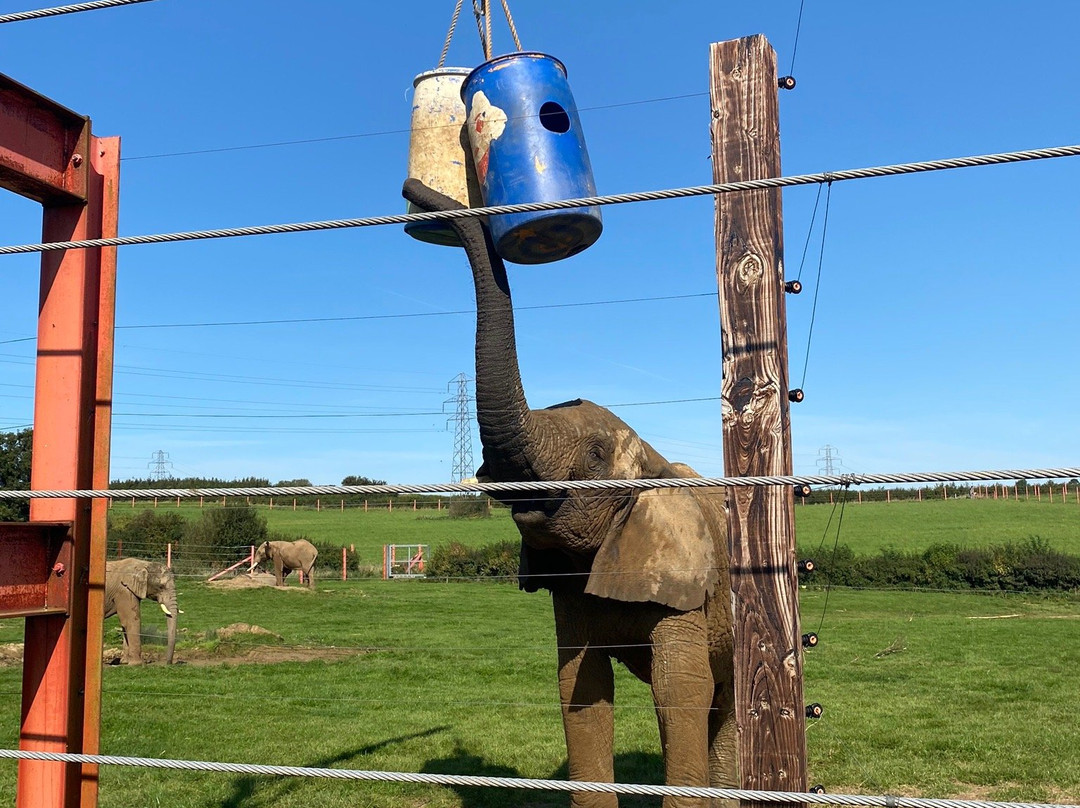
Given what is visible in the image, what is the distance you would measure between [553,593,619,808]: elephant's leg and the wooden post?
7.49 ft

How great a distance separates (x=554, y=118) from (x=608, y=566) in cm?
213

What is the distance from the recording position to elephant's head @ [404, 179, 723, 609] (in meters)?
4.04

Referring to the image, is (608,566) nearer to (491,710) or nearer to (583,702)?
(583,702)

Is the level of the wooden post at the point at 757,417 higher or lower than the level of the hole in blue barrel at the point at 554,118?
lower

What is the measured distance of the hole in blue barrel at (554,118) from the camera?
3.72 meters

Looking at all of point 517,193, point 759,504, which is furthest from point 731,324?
point 517,193

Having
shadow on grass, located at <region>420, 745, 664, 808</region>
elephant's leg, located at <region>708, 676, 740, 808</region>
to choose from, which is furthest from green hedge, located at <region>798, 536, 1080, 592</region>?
elephant's leg, located at <region>708, 676, 740, 808</region>

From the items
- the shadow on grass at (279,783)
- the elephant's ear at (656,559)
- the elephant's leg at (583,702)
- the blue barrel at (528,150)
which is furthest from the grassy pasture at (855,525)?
the blue barrel at (528,150)

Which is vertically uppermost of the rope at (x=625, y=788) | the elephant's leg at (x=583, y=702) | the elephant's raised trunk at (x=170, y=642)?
the rope at (x=625, y=788)

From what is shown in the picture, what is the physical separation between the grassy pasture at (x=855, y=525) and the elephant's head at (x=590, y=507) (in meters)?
27.5

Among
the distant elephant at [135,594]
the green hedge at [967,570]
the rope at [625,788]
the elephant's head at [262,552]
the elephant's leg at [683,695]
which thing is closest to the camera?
the rope at [625,788]

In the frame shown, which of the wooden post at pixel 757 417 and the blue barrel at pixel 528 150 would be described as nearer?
the wooden post at pixel 757 417

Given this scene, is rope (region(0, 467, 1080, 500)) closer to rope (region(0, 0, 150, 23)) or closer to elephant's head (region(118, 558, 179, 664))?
rope (region(0, 0, 150, 23))

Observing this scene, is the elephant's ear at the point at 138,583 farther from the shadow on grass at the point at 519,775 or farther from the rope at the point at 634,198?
the rope at the point at 634,198
